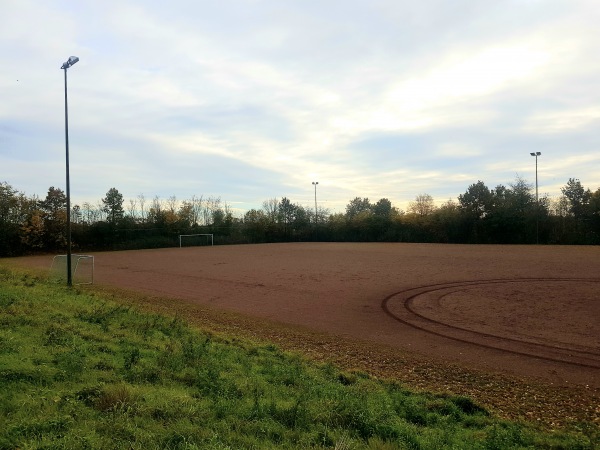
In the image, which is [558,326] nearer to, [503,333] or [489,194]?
[503,333]

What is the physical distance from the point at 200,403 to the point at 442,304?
36.0ft

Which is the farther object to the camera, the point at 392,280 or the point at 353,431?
the point at 392,280

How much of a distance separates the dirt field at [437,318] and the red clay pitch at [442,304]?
0.04m

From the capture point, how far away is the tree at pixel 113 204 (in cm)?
5656

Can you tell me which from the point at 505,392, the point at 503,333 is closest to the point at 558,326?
the point at 503,333

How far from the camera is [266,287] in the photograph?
60.2 ft

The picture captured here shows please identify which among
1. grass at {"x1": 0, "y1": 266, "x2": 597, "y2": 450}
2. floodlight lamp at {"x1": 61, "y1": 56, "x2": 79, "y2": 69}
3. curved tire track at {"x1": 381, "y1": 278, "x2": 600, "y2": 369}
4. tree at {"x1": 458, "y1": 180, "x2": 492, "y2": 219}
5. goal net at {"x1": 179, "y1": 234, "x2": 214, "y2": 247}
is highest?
floodlight lamp at {"x1": 61, "y1": 56, "x2": 79, "y2": 69}

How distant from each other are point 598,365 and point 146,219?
5772 cm

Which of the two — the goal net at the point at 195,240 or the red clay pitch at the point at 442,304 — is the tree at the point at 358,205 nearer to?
the goal net at the point at 195,240

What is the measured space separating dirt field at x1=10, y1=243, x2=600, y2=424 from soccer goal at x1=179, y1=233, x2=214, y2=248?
35071 mm

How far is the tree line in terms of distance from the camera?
46625 mm

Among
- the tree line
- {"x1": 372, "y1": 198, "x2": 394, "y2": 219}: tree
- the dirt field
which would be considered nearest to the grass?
the dirt field

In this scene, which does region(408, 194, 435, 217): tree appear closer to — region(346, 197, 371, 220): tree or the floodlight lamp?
region(346, 197, 371, 220): tree

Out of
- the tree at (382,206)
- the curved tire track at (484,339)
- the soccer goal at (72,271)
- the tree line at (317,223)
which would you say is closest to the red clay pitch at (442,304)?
the curved tire track at (484,339)
